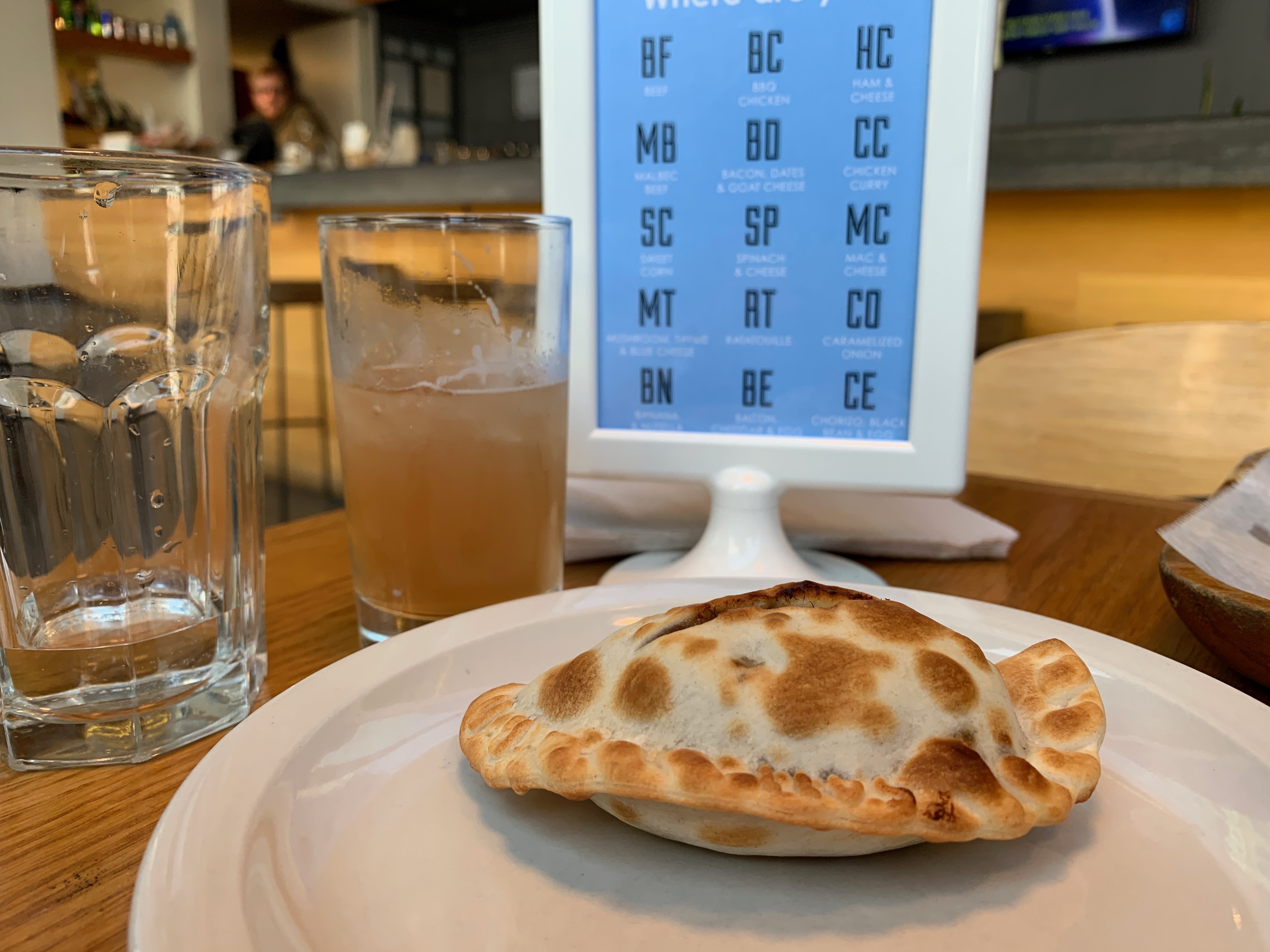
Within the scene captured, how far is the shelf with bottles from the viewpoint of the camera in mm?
3961

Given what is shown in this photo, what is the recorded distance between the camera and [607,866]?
12.2 inches

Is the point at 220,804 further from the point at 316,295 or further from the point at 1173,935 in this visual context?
the point at 316,295

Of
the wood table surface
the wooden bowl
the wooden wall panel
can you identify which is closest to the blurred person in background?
the wooden wall panel

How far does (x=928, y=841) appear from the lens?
0.99ft

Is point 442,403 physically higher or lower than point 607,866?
higher

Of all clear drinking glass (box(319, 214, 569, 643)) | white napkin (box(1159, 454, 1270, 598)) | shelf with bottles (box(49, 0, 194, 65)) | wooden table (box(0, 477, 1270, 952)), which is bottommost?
wooden table (box(0, 477, 1270, 952))

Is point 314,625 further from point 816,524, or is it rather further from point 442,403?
point 816,524

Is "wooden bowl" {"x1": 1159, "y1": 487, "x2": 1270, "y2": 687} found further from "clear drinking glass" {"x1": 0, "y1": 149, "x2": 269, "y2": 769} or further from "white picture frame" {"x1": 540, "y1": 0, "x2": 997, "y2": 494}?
"clear drinking glass" {"x1": 0, "y1": 149, "x2": 269, "y2": 769}

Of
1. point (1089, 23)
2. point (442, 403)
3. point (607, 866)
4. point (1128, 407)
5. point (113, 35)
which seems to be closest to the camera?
point (607, 866)

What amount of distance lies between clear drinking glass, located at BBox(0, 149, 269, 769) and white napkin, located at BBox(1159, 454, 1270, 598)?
54 cm

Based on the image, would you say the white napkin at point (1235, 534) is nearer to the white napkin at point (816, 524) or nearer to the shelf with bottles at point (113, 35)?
the white napkin at point (816, 524)

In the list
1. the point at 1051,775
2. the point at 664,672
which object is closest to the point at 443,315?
the point at 664,672

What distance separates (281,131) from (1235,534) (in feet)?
15.3

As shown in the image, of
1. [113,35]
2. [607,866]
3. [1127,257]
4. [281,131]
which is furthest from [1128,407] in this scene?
[113,35]
